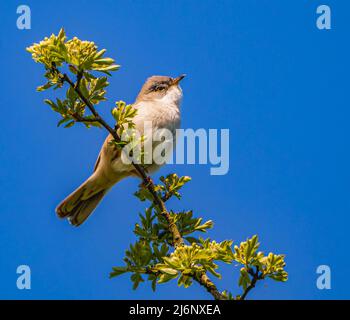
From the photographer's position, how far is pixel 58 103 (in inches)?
134

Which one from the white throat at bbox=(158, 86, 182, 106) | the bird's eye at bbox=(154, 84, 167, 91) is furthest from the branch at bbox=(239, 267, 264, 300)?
the bird's eye at bbox=(154, 84, 167, 91)

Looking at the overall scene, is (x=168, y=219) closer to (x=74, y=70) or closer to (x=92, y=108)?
(x=92, y=108)

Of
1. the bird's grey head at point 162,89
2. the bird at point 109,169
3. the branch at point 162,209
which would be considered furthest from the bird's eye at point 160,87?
the branch at point 162,209

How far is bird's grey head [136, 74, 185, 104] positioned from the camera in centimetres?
732

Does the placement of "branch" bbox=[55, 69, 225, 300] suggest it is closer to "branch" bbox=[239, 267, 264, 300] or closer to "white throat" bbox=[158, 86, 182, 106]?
"branch" bbox=[239, 267, 264, 300]

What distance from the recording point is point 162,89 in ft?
24.6

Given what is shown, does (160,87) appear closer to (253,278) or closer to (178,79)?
(178,79)

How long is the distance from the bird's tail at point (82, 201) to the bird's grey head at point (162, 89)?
147cm

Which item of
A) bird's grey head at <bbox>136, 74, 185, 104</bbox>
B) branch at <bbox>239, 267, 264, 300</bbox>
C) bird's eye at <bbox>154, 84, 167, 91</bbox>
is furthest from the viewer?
bird's eye at <bbox>154, 84, 167, 91</bbox>

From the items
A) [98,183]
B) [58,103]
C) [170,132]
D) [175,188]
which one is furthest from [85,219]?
[58,103]

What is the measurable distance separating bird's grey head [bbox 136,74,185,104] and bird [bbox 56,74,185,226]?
0.47 feet

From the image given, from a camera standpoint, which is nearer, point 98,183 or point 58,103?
point 58,103

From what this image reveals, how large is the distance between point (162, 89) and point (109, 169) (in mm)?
1601
